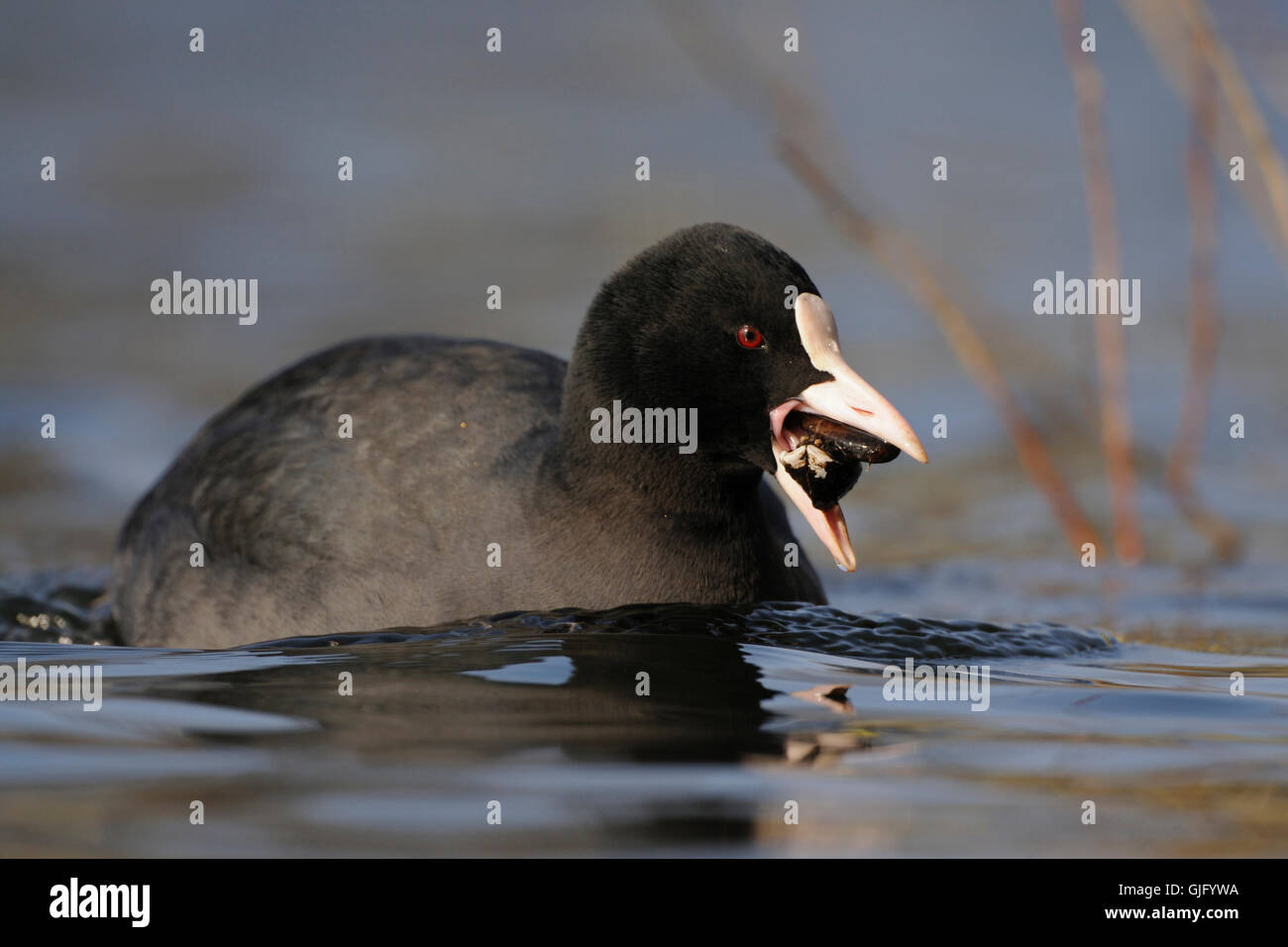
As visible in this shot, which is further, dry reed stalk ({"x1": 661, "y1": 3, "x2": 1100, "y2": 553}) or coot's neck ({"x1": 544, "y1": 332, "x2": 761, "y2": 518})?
dry reed stalk ({"x1": 661, "y1": 3, "x2": 1100, "y2": 553})

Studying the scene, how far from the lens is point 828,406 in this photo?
474 cm

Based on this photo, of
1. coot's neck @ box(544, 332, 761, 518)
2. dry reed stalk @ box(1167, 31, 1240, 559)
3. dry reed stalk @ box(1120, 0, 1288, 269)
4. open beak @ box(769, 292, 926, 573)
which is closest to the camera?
open beak @ box(769, 292, 926, 573)

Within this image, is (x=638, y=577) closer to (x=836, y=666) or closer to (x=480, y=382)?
(x=836, y=666)

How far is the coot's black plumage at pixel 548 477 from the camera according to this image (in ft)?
16.0

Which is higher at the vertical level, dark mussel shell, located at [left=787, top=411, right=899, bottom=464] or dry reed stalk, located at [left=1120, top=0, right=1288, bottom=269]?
dry reed stalk, located at [left=1120, top=0, right=1288, bottom=269]

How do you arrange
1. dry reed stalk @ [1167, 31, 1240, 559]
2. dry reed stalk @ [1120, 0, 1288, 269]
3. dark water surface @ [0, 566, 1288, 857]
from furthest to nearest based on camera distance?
dry reed stalk @ [1167, 31, 1240, 559]
dry reed stalk @ [1120, 0, 1288, 269]
dark water surface @ [0, 566, 1288, 857]

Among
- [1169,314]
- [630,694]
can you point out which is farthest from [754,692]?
[1169,314]

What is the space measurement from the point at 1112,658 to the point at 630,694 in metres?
1.78

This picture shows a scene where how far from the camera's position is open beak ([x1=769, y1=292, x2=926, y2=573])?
4656mm

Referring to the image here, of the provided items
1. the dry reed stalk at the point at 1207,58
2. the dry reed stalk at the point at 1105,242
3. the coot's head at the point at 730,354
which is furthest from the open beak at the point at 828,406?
the dry reed stalk at the point at 1207,58

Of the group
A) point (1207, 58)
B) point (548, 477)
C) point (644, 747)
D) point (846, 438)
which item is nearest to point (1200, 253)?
point (1207, 58)

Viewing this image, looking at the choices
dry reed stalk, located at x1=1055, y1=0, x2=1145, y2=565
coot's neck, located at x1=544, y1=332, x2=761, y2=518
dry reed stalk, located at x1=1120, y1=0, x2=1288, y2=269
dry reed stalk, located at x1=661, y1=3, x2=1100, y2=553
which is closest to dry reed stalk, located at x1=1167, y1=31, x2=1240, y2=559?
→ dry reed stalk, located at x1=1120, y1=0, x2=1288, y2=269

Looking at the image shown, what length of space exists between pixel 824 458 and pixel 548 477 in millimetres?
836

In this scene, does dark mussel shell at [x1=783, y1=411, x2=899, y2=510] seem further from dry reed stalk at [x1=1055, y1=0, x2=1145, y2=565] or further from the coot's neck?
dry reed stalk at [x1=1055, y1=0, x2=1145, y2=565]
